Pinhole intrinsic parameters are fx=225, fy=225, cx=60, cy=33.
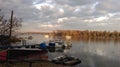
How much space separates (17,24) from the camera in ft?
198

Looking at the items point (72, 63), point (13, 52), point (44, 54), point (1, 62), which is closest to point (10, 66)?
point (1, 62)

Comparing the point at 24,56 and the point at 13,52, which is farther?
the point at 24,56

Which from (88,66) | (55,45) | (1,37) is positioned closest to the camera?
(88,66)

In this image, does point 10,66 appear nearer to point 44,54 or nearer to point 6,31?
point 44,54

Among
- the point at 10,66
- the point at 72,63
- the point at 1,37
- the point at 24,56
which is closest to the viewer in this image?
the point at 10,66

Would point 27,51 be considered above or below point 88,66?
above

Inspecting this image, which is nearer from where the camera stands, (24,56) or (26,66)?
(26,66)

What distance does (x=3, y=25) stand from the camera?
5172cm

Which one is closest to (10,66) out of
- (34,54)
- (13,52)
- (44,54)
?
(13,52)

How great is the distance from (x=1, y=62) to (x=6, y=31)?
29935mm

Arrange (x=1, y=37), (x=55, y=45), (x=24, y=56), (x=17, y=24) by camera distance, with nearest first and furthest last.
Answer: (x=24, y=56), (x=1, y=37), (x=17, y=24), (x=55, y=45)

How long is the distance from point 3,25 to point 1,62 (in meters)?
30.1

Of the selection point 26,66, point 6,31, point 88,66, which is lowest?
point 88,66

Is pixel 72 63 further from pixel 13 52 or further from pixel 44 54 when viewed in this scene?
pixel 13 52
